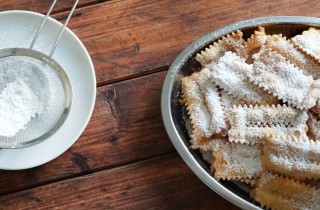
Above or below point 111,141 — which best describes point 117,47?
above

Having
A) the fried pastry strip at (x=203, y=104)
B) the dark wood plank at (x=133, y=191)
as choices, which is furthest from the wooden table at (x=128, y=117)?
the fried pastry strip at (x=203, y=104)

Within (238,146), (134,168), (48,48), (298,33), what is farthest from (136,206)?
(298,33)

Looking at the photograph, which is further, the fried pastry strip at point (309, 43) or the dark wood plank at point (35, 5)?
the dark wood plank at point (35, 5)

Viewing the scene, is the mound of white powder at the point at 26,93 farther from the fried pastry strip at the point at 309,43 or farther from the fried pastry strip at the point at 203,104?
the fried pastry strip at the point at 309,43

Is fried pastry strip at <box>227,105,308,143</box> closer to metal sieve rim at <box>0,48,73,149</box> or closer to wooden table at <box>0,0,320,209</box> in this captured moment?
wooden table at <box>0,0,320,209</box>

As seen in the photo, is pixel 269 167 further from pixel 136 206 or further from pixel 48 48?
pixel 48 48

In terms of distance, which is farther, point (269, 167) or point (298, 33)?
point (298, 33)
